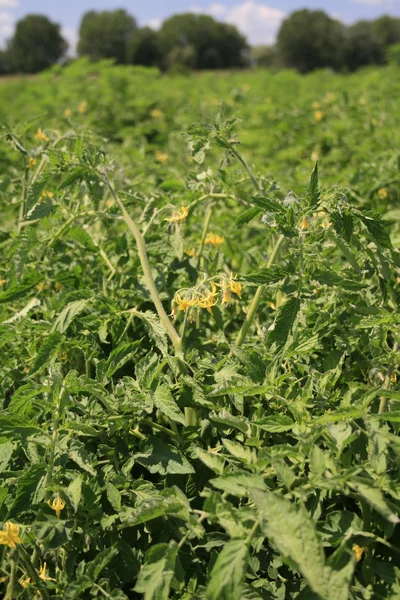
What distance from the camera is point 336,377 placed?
152 cm

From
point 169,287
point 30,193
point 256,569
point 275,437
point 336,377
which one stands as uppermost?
point 30,193

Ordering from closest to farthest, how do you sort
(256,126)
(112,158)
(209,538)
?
(209,538), (112,158), (256,126)

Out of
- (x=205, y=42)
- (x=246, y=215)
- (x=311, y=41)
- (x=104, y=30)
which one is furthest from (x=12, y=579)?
(x=104, y=30)

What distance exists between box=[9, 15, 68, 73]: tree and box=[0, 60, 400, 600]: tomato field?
206 feet

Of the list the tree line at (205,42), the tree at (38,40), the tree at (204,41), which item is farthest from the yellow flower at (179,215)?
the tree at (38,40)

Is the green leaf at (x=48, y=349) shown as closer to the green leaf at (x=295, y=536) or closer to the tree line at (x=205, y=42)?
the green leaf at (x=295, y=536)

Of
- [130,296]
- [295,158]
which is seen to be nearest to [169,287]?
[130,296]

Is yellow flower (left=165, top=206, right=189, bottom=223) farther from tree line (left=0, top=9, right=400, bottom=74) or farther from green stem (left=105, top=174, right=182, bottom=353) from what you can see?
tree line (left=0, top=9, right=400, bottom=74)

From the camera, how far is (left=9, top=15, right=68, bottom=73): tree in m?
60.2

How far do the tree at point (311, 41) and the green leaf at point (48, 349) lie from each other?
5736 centimetres

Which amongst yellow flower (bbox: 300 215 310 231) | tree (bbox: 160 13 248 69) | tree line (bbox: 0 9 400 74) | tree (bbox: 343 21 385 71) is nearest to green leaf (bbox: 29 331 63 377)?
yellow flower (bbox: 300 215 310 231)

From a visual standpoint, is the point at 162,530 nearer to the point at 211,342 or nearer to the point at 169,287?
the point at 211,342

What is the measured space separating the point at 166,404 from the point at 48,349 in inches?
17.0

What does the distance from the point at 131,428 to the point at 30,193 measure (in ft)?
2.64
